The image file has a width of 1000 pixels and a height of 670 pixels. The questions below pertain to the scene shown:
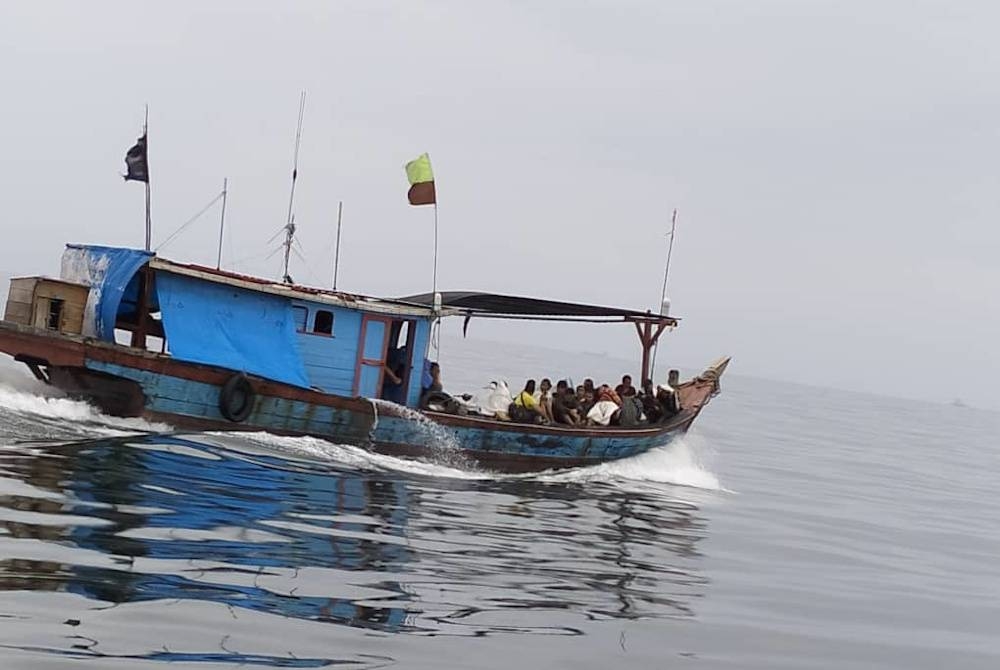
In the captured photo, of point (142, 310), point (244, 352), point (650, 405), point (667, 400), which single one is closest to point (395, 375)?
point (244, 352)

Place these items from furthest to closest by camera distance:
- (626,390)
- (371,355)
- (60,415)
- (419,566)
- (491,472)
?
(626,390) → (491,472) → (371,355) → (60,415) → (419,566)

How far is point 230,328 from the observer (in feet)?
58.6

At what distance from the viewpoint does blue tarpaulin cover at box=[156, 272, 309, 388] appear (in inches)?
684

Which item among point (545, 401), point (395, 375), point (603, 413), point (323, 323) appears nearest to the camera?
point (323, 323)

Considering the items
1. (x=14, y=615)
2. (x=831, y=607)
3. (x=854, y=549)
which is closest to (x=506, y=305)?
(x=854, y=549)

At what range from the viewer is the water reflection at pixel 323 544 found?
351 inches

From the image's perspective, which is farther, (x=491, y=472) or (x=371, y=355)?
(x=491, y=472)

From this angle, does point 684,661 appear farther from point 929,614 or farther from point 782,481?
point 782,481

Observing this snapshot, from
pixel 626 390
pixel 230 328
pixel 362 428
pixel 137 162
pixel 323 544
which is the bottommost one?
pixel 323 544

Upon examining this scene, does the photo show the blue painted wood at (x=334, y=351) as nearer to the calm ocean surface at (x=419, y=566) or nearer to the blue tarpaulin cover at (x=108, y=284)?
the calm ocean surface at (x=419, y=566)

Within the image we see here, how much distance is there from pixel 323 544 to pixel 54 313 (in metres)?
7.66

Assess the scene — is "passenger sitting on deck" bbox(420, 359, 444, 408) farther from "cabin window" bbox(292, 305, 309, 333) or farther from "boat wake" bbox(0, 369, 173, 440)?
"boat wake" bbox(0, 369, 173, 440)

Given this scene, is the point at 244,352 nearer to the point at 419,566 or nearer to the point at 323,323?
the point at 323,323

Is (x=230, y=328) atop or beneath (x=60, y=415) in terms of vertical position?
atop
